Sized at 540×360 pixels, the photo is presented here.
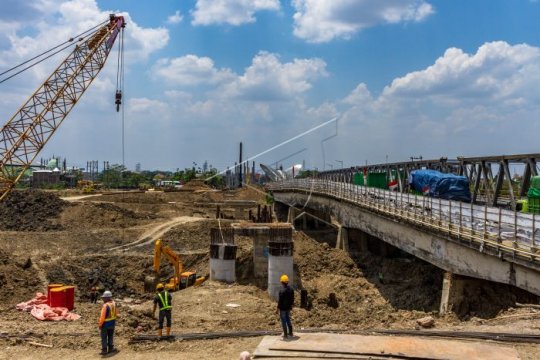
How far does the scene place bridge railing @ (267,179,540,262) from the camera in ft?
49.7

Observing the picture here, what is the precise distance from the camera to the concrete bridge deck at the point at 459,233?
1525 centimetres

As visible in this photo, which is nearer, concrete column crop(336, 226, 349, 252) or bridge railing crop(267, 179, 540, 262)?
bridge railing crop(267, 179, 540, 262)

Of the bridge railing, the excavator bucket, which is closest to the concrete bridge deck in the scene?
the bridge railing

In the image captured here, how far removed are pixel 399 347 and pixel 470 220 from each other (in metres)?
7.91

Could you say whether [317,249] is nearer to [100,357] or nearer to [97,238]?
A: [97,238]

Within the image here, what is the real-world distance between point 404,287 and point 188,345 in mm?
19130

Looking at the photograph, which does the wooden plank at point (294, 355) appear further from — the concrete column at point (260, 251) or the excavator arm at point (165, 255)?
the concrete column at point (260, 251)

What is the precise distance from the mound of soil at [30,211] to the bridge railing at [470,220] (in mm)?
33139

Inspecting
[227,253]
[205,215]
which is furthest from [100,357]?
[205,215]

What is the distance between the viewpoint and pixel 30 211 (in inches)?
2142

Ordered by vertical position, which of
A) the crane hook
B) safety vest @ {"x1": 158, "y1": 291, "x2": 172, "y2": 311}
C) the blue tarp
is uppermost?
the crane hook

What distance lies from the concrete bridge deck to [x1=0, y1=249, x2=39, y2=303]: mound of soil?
756 inches

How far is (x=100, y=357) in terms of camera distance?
14.2 metres

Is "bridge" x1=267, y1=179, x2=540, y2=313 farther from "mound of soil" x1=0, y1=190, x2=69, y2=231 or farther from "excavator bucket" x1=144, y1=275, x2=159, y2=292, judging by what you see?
"mound of soil" x1=0, y1=190, x2=69, y2=231
